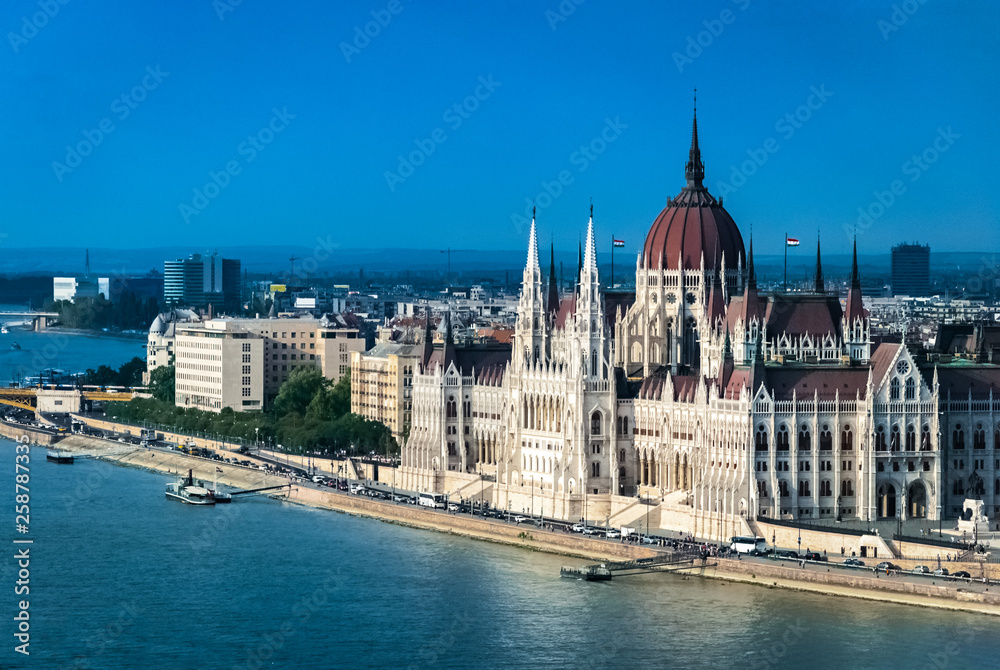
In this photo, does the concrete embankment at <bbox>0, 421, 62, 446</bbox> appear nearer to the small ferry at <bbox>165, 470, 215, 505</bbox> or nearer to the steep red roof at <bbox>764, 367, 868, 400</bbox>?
the small ferry at <bbox>165, 470, 215, 505</bbox>

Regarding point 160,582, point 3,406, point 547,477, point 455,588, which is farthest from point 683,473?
point 3,406

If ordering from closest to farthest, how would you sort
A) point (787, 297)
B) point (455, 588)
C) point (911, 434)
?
point (455, 588) < point (911, 434) < point (787, 297)

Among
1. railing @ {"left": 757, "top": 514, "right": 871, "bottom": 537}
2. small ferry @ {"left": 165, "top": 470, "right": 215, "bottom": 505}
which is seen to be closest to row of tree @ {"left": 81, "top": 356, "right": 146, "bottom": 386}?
small ferry @ {"left": 165, "top": 470, "right": 215, "bottom": 505}

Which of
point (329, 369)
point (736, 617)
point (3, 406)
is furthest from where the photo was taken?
point (3, 406)

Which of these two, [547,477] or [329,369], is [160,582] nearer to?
[547,477]

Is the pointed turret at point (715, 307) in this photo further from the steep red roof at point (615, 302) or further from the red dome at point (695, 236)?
the steep red roof at point (615, 302)

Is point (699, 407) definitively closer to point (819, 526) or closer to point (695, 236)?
point (819, 526)
